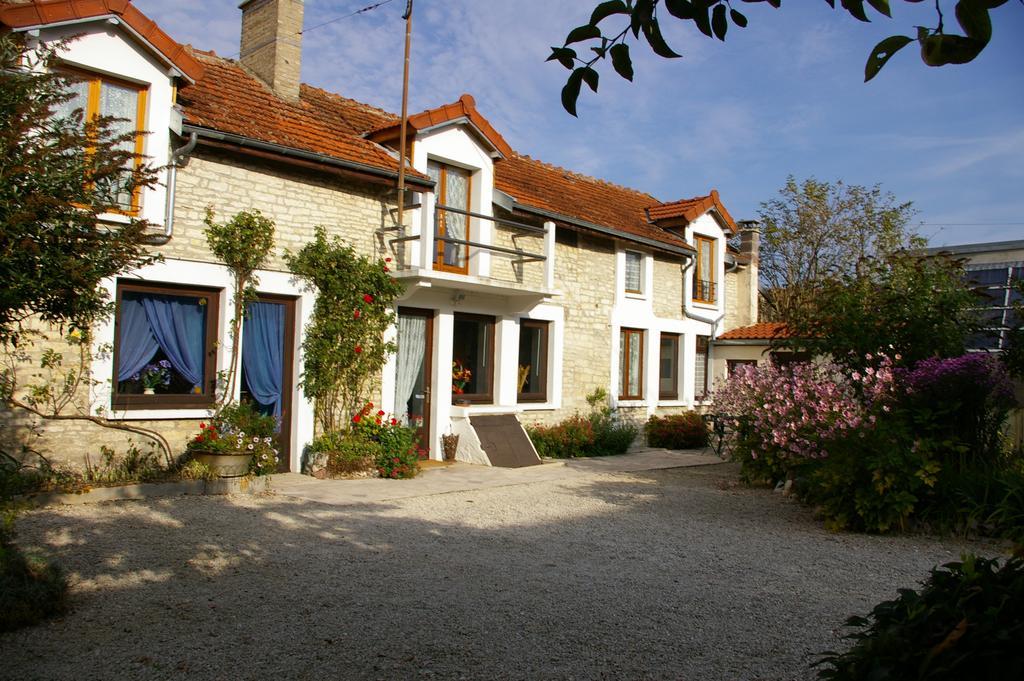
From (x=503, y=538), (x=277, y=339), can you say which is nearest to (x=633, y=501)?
(x=503, y=538)

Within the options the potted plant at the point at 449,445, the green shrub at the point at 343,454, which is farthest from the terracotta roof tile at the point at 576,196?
the green shrub at the point at 343,454

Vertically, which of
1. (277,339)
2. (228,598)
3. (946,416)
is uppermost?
(277,339)

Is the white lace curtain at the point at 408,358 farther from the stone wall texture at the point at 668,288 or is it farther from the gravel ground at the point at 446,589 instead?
the stone wall texture at the point at 668,288

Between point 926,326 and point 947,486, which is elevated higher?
point 926,326

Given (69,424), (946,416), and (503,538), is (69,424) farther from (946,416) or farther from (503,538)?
(946,416)

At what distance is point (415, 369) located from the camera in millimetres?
12352

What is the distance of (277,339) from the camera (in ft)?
34.3

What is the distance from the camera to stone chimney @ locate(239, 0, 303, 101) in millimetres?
12023

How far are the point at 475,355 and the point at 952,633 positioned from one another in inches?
453

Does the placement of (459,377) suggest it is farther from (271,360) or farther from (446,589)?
(446,589)

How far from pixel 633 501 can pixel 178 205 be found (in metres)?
6.43

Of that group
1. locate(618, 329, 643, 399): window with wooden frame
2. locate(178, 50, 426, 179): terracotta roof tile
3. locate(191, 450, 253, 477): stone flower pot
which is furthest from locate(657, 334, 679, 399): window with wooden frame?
locate(191, 450, 253, 477): stone flower pot

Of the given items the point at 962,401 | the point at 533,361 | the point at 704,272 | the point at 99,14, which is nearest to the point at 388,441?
the point at 533,361

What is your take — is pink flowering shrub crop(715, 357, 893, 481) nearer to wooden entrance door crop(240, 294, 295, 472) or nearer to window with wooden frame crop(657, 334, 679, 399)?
wooden entrance door crop(240, 294, 295, 472)
